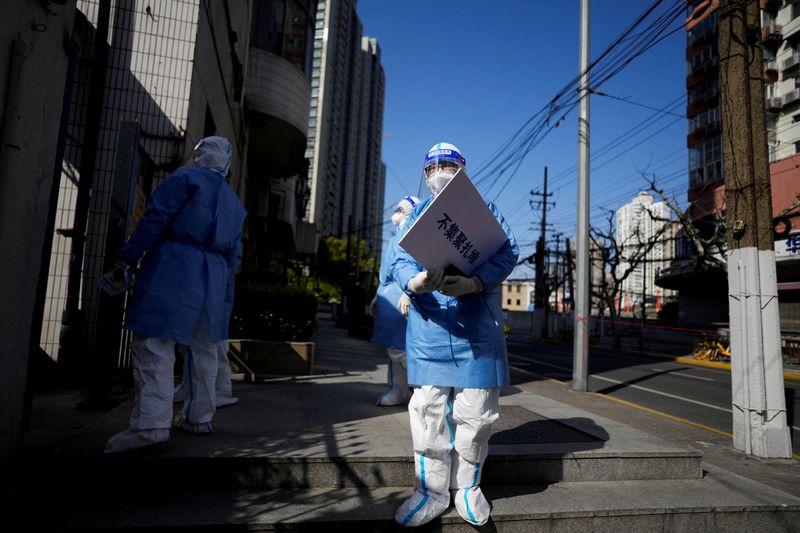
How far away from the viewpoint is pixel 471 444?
8.23 feet

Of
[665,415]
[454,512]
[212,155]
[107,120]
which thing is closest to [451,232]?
[454,512]

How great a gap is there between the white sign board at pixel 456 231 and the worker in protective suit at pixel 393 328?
194 centimetres

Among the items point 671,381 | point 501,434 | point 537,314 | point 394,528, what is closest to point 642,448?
point 501,434

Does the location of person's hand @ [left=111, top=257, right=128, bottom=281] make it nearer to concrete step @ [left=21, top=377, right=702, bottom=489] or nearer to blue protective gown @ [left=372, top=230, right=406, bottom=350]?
concrete step @ [left=21, top=377, right=702, bottom=489]

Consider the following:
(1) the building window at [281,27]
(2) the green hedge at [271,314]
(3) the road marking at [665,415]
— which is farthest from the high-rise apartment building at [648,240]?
(2) the green hedge at [271,314]

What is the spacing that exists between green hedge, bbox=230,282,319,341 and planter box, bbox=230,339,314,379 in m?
0.15

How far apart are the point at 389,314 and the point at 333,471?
79.6 inches

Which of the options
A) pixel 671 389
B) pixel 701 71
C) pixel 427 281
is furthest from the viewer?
pixel 701 71

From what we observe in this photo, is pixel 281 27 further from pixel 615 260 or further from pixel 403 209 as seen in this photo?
pixel 615 260

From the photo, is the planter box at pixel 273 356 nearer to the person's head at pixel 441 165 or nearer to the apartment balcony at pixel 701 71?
the person's head at pixel 441 165

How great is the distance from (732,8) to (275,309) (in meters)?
6.14

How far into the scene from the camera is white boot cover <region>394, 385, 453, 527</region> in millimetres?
2506

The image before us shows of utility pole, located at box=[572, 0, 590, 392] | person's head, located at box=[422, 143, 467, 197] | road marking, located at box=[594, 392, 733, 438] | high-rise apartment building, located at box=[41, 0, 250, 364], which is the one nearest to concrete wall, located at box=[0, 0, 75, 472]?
high-rise apartment building, located at box=[41, 0, 250, 364]

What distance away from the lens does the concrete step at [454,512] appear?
7.66 feet
